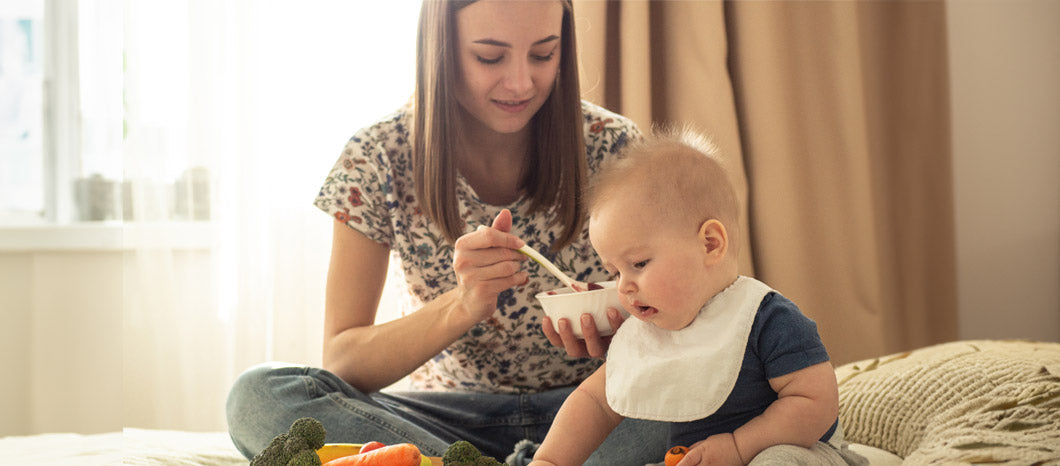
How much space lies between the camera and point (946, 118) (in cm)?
268

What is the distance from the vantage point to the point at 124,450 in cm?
142

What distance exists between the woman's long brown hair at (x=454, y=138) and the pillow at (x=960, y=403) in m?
0.57

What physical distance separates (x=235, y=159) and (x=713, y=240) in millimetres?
1510

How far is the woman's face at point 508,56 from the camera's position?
1432 mm

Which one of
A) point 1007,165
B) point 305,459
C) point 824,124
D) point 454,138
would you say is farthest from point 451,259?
point 1007,165

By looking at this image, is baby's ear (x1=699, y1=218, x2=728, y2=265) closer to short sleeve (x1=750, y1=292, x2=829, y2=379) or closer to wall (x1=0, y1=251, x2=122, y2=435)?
short sleeve (x1=750, y1=292, x2=829, y2=379)

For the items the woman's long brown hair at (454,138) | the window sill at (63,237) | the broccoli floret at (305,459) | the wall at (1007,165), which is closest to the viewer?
the broccoli floret at (305,459)

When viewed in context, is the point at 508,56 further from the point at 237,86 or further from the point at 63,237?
the point at 63,237

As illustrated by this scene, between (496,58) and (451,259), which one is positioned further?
(451,259)

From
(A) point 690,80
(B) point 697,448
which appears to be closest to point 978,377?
(B) point 697,448

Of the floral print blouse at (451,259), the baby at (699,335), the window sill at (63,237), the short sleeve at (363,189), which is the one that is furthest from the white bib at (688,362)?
the window sill at (63,237)

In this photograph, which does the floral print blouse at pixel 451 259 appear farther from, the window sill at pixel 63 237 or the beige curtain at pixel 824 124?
the window sill at pixel 63 237

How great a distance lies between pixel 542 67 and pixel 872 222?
1.47 meters

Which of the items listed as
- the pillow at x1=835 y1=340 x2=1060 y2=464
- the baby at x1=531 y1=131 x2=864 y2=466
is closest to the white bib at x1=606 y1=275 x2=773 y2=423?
the baby at x1=531 y1=131 x2=864 y2=466
